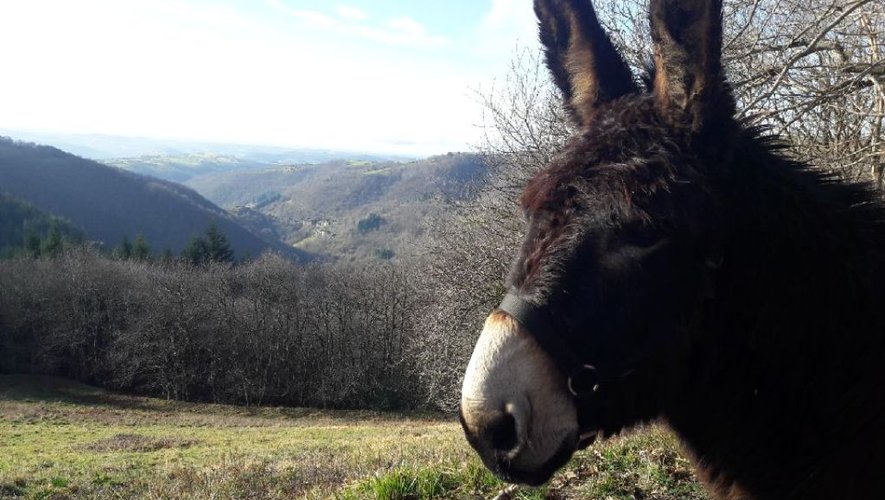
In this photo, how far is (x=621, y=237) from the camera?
214cm

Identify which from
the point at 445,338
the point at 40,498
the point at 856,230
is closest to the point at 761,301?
the point at 856,230

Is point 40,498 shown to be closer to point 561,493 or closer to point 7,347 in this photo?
point 561,493

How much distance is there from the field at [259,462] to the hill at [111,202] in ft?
329

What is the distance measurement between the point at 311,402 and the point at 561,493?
5530cm

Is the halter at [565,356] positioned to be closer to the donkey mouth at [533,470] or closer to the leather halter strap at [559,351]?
the leather halter strap at [559,351]

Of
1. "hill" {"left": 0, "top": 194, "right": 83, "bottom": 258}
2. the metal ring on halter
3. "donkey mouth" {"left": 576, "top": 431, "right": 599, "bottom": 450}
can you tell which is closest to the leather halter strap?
the metal ring on halter

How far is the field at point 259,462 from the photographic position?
4.92 metres

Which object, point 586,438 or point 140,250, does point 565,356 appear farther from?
point 140,250

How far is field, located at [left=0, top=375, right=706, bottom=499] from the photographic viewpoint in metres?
4.92

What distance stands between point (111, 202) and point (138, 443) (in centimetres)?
14433

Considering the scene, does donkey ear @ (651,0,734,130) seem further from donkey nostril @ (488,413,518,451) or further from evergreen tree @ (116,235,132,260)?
evergreen tree @ (116,235,132,260)

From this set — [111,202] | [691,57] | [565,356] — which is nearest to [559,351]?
[565,356]

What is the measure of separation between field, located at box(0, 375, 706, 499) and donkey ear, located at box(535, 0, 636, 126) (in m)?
3.13

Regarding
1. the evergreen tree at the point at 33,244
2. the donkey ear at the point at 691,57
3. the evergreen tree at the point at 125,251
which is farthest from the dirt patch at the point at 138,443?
the evergreen tree at the point at 33,244
